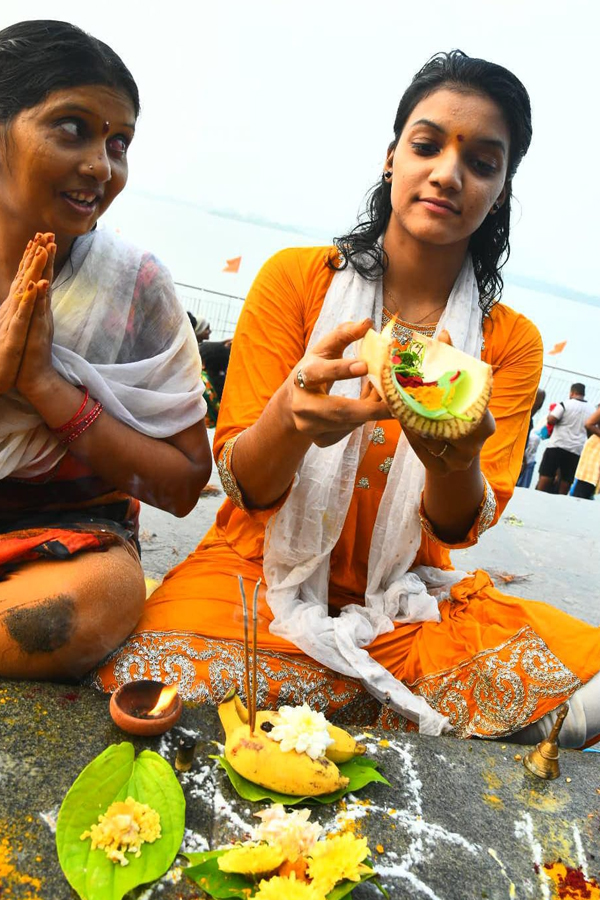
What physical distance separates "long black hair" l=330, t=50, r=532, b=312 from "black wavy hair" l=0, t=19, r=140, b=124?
3.25 ft

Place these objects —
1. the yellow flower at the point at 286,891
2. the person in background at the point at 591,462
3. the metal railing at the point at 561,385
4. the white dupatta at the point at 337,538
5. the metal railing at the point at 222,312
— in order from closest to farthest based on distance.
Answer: the yellow flower at the point at 286,891
the white dupatta at the point at 337,538
the person in background at the point at 591,462
the metal railing at the point at 561,385
the metal railing at the point at 222,312

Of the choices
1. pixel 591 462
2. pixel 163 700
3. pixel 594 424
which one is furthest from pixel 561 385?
pixel 163 700

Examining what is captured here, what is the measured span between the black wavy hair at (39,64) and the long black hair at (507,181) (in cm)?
99

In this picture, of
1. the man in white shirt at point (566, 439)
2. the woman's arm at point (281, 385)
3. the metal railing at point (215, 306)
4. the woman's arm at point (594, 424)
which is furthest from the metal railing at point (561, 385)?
the woman's arm at point (281, 385)

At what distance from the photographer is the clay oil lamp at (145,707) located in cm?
169

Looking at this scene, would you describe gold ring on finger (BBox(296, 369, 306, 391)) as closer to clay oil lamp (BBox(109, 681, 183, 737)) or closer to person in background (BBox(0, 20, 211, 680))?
person in background (BBox(0, 20, 211, 680))

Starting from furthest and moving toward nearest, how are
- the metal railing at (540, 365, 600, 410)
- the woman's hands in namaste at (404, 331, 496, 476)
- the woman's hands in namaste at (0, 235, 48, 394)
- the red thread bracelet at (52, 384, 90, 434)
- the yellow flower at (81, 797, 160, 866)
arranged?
the metal railing at (540, 365, 600, 410)
the red thread bracelet at (52, 384, 90, 434)
the woman's hands in namaste at (0, 235, 48, 394)
the woman's hands in namaste at (404, 331, 496, 476)
the yellow flower at (81, 797, 160, 866)

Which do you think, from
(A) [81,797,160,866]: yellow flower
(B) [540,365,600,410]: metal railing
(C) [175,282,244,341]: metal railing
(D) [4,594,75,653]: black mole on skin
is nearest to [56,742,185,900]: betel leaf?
(A) [81,797,160,866]: yellow flower

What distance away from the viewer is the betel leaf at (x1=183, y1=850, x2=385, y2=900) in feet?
4.36

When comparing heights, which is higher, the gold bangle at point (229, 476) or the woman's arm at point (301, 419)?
the woman's arm at point (301, 419)

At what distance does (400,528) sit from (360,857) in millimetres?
1091

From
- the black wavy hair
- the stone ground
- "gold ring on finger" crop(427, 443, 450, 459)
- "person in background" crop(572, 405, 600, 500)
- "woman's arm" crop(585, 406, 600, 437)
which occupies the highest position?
the black wavy hair

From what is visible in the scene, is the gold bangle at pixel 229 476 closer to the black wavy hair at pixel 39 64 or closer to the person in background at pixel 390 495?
the person in background at pixel 390 495

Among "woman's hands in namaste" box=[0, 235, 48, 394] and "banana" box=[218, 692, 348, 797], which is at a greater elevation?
"woman's hands in namaste" box=[0, 235, 48, 394]
